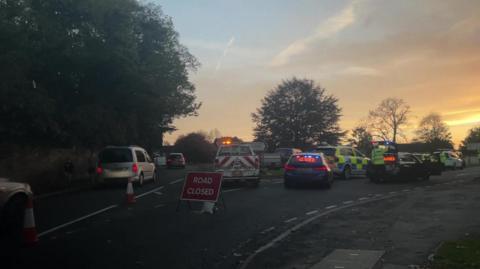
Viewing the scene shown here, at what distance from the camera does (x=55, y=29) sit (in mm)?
21719

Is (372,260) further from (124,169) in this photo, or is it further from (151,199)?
(124,169)

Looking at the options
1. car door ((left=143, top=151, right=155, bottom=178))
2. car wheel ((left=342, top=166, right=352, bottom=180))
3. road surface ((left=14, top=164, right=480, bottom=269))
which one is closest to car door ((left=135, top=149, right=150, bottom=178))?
car door ((left=143, top=151, right=155, bottom=178))

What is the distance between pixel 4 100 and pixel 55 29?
6.20 metres

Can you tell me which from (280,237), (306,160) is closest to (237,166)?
(306,160)

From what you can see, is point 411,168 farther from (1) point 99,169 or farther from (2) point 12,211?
(2) point 12,211

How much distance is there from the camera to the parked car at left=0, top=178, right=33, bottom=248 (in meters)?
8.90

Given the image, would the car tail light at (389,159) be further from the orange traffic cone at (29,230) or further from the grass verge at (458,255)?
the orange traffic cone at (29,230)

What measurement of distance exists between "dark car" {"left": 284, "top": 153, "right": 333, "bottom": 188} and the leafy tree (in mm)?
9195

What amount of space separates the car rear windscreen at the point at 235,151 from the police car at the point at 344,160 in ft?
19.9

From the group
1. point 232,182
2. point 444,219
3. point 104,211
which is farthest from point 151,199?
point 444,219

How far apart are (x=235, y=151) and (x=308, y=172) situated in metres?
3.20

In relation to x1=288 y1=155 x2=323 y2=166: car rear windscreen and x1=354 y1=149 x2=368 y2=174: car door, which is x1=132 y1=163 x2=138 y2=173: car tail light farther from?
x1=354 y1=149 x2=368 y2=174: car door

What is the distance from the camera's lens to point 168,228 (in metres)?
10.2

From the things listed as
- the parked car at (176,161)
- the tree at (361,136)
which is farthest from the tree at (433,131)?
the parked car at (176,161)
